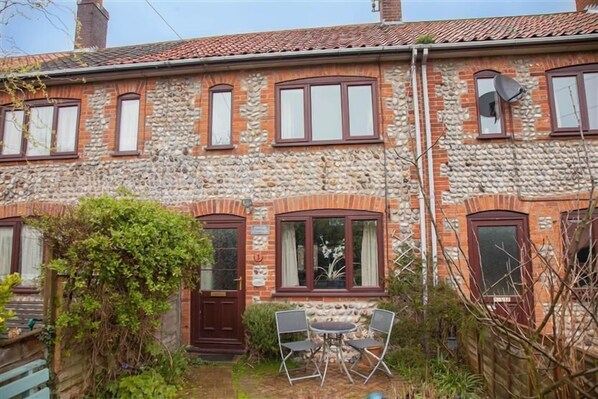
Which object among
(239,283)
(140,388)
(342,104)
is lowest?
(140,388)

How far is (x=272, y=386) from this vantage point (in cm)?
572

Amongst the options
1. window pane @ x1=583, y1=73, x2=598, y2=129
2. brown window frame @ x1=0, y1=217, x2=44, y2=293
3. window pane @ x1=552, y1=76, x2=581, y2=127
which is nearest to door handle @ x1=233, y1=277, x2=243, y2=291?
brown window frame @ x1=0, y1=217, x2=44, y2=293

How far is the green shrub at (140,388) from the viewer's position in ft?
15.7

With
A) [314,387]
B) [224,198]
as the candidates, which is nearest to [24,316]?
[224,198]

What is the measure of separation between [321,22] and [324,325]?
9.56 meters

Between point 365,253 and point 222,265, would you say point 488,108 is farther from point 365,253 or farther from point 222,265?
Answer: point 222,265

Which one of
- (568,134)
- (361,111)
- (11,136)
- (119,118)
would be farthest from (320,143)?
(11,136)

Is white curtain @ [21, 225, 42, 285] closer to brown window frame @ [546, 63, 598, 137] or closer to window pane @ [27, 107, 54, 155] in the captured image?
window pane @ [27, 107, 54, 155]

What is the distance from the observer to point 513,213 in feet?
23.6

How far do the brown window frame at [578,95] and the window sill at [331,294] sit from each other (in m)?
4.65

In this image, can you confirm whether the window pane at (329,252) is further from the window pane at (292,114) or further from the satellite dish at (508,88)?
the satellite dish at (508,88)

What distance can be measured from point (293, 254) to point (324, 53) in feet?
13.6

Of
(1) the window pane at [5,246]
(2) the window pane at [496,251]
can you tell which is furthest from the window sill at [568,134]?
(1) the window pane at [5,246]

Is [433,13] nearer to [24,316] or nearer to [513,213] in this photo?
[513,213]
